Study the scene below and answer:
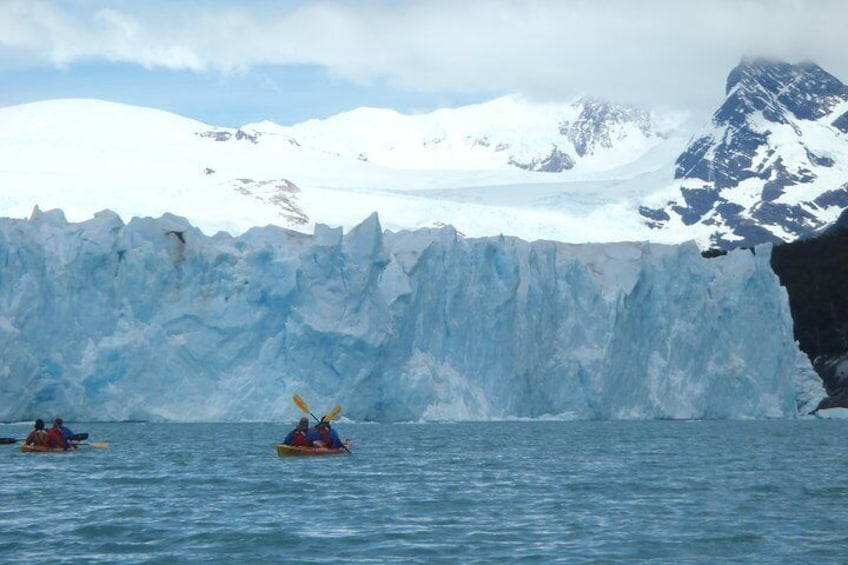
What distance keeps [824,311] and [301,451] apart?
52.7 metres

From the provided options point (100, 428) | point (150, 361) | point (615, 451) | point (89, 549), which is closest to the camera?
point (89, 549)

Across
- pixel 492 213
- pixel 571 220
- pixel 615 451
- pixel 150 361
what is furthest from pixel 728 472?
pixel 571 220

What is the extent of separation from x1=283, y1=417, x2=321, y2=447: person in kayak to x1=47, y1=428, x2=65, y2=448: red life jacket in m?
5.44

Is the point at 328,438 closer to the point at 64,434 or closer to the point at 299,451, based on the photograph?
the point at 299,451

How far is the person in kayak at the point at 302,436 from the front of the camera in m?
35.2

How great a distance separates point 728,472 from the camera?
30.8 metres

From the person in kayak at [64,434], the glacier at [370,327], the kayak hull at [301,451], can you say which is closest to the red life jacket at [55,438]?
the person in kayak at [64,434]

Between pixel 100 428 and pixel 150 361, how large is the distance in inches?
201

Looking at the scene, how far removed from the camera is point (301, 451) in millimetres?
34969

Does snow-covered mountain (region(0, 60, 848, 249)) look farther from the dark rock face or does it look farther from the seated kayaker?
the seated kayaker

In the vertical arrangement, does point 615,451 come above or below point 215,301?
below

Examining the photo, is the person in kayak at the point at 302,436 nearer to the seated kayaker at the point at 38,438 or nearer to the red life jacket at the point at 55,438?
the red life jacket at the point at 55,438

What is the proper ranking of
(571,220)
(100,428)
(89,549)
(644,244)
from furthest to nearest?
1. (571,220)
2. (644,244)
3. (100,428)
4. (89,549)

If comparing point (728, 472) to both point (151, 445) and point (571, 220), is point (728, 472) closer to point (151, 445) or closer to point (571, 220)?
point (151, 445)
